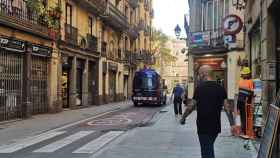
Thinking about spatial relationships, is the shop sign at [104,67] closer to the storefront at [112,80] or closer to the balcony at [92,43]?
the storefront at [112,80]

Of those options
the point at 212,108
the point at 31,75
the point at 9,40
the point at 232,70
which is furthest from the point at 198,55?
Result: the point at 212,108

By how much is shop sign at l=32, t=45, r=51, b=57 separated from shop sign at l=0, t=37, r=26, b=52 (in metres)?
1.29

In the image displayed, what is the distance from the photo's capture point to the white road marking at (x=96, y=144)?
1124cm

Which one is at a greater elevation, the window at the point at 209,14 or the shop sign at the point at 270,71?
the window at the point at 209,14

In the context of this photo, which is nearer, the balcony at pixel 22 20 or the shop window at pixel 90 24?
the balcony at pixel 22 20

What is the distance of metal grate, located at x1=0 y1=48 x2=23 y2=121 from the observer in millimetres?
19734

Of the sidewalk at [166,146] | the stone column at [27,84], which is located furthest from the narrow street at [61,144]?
the stone column at [27,84]

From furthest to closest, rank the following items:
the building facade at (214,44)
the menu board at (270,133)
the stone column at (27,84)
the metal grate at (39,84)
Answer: the building facade at (214,44), the metal grate at (39,84), the stone column at (27,84), the menu board at (270,133)

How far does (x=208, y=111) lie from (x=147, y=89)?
28935 millimetres

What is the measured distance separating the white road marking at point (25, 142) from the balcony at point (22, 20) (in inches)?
236

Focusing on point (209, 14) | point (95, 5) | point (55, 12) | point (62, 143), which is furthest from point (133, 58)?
point (62, 143)

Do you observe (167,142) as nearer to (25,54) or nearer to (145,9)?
(25,54)

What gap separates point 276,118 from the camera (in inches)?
223

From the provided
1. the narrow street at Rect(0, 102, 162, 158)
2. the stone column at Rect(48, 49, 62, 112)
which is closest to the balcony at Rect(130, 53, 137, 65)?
the stone column at Rect(48, 49, 62, 112)
